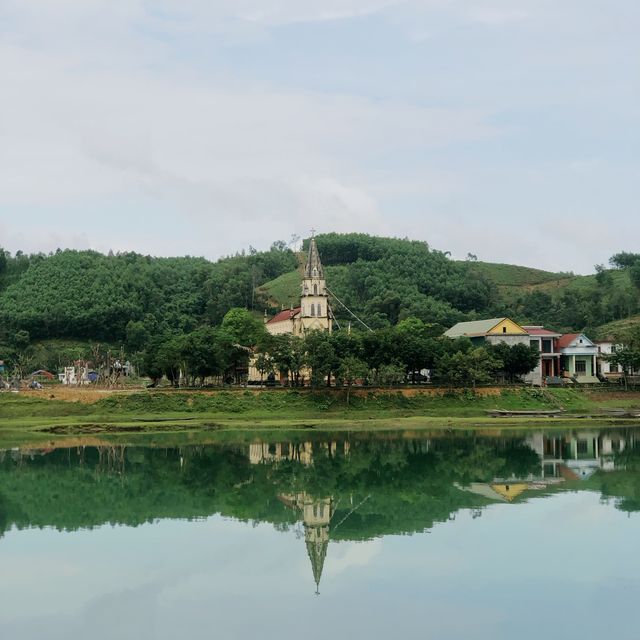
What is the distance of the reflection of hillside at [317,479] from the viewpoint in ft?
117

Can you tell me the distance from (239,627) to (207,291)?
130916 mm

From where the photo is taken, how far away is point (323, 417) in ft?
235

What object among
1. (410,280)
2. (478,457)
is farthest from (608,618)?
(410,280)

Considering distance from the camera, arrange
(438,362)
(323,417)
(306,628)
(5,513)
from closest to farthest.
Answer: (306,628) → (5,513) → (323,417) → (438,362)

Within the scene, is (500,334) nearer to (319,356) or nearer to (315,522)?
(319,356)

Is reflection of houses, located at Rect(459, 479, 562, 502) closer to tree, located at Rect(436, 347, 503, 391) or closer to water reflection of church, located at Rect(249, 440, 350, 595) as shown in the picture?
water reflection of church, located at Rect(249, 440, 350, 595)

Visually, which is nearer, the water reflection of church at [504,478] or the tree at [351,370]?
the water reflection of church at [504,478]

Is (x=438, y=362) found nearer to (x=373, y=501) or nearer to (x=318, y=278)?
(x=318, y=278)

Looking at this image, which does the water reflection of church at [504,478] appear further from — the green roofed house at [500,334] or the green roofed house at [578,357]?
the green roofed house at [578,357]

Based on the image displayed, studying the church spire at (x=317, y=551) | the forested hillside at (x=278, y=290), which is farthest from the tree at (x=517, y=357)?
the church spire at (x=317, y=551)

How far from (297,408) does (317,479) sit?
30513 millimetres

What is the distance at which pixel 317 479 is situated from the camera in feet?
142

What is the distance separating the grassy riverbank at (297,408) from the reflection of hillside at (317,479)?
9.54 meters

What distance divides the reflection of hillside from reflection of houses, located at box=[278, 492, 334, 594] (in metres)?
0.15
